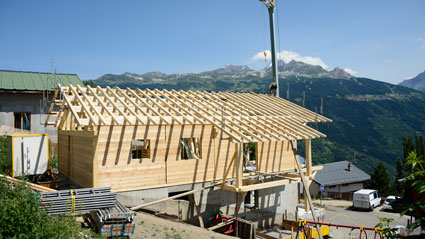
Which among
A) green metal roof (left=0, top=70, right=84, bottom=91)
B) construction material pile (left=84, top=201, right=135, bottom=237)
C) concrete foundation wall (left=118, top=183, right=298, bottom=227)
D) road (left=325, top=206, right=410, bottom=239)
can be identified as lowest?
road (left=325, top=206, right=410, bottom=239)

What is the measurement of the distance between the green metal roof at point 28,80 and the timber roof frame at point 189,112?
34.4 feet

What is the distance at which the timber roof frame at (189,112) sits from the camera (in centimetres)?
1385

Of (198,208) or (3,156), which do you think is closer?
(198,208)

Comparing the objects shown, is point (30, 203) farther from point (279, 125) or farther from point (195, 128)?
point (279, 125)

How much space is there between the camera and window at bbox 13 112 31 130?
2630cm

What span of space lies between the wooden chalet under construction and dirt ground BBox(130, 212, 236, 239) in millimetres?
2168

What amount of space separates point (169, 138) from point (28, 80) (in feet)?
64.8

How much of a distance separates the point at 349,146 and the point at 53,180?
482 ft

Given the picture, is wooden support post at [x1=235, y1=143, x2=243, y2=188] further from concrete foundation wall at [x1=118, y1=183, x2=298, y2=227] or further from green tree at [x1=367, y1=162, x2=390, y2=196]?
green tree at [x1=367, y1=162, x2=390, y2=196]

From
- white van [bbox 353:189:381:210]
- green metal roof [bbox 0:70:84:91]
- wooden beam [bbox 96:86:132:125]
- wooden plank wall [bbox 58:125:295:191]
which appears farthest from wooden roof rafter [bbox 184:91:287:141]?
white van [bbox 353:189:381:210]

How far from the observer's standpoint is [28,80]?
2819 cm

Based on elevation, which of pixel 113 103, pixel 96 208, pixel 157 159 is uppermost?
pixel 113 103

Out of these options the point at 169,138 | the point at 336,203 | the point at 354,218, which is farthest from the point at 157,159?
the point at 336,203

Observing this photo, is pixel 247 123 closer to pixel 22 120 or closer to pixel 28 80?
pixel 22 120
